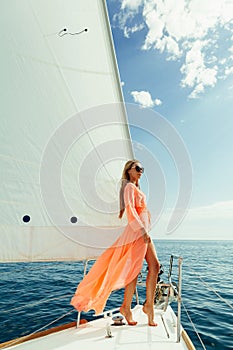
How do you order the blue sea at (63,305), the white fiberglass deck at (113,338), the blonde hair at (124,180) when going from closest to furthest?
the white fiberglass deck at (113,338) → the blonde hair at (124,180) → the blue sea at (63,305)

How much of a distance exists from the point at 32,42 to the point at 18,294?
631 cm

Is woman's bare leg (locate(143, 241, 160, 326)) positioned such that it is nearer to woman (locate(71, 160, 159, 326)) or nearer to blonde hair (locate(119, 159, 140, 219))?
woman (locate(71, 160, 159, 326))

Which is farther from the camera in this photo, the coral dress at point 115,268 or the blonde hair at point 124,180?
the blonde hair at point 124,180

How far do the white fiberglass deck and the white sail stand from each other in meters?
0.71

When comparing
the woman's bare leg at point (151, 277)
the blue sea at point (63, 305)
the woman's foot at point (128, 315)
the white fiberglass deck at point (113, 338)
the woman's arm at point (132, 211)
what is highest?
the woman's arm at point (132, 211)

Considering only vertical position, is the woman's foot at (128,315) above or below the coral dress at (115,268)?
below

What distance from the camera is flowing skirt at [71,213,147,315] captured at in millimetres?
2494

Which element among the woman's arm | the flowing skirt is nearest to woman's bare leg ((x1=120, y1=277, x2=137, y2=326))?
the flowing skirt

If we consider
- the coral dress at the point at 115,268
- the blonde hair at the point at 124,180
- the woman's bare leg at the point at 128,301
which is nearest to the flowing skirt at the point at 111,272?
the coral dress at the point at 115,268

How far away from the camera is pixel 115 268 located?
251 cm

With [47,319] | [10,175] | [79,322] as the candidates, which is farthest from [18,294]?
[10,175]

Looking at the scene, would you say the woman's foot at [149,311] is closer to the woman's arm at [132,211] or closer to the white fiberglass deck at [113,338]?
the white fiberglass deck at [113,338]

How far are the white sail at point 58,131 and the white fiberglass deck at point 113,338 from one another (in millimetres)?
714

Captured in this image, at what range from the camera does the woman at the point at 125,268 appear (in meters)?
2.50
